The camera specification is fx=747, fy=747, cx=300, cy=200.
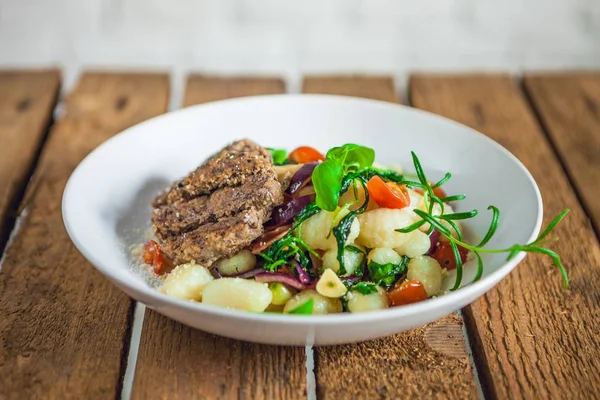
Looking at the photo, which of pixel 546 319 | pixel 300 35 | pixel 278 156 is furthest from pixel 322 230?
pixel 300 35

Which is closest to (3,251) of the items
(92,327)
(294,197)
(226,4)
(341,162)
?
(92,327)

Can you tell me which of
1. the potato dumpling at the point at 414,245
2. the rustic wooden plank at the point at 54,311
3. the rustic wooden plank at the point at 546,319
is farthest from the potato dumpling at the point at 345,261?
the rustic wooden plank at the point at 54,311

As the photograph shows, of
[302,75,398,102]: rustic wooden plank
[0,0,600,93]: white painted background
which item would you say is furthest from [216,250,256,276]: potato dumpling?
[0,0,600,93]: white painted background

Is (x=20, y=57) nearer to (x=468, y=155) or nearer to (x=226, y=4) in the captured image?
(x=226, y=4)

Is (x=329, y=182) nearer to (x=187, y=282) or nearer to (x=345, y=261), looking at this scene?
(x=345, y=261)

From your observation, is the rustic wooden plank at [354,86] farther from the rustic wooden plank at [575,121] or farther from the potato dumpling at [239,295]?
the potato dumpling at [239,295]

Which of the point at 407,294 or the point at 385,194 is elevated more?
the point at 385,194

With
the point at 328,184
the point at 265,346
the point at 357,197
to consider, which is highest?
the point at 328,184
